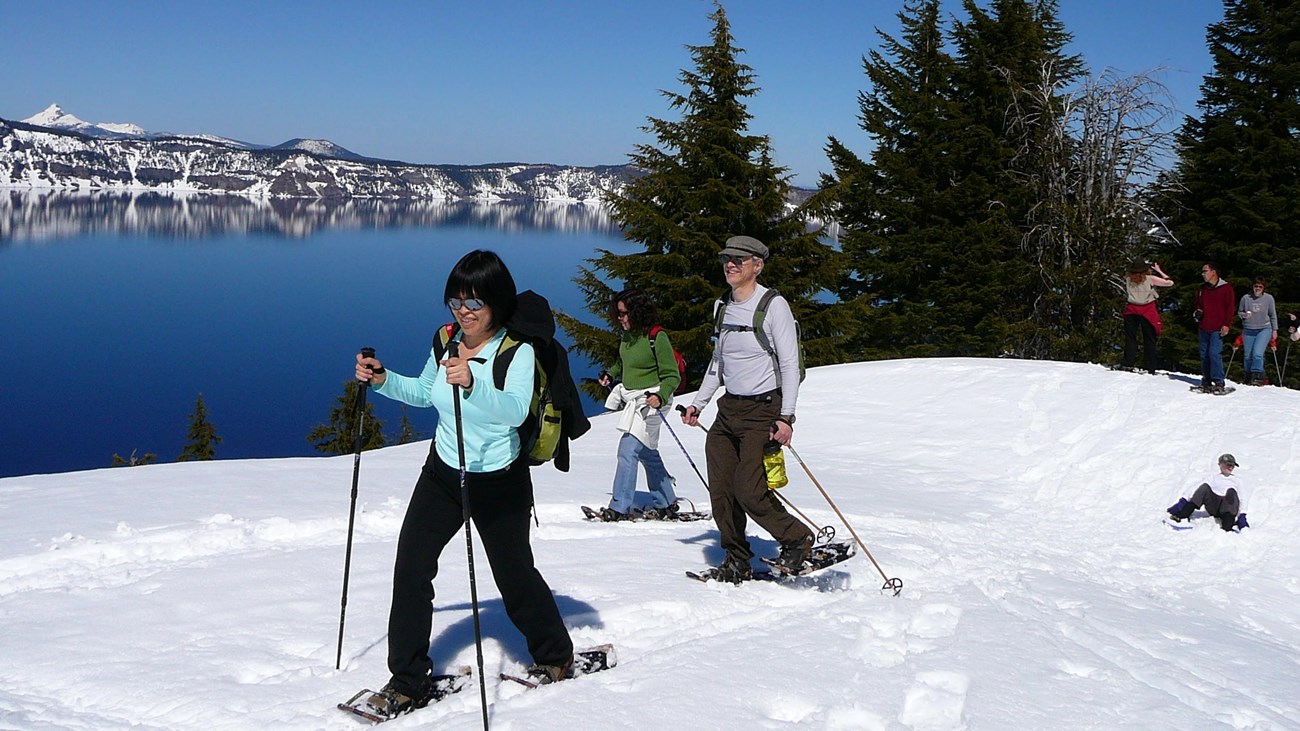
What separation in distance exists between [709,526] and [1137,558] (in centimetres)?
426

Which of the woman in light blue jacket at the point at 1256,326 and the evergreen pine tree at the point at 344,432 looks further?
the evergreen pine tree at the point at 344,432

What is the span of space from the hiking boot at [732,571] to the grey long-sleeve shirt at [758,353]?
116 centimetres

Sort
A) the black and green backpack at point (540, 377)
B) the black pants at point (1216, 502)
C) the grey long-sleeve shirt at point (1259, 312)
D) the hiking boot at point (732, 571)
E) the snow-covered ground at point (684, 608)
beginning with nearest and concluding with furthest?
the black and green backpack at point (540, 377)
the snow-covered ground at point (684, 608)
the hiking boot at point (732, 571)
the black pants at point (1216, 502)
the grey long-sleeve shirt at point (1259, 312)

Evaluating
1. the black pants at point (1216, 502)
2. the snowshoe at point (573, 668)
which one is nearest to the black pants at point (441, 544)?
the snowshoe at point (573, 668)

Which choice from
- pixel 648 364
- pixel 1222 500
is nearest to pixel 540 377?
pixel 648 364

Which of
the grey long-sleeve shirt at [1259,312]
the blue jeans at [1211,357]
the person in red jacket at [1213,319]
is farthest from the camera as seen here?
the grey long-sleeve shirt at [1259,312]

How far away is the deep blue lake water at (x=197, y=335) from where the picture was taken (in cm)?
6556

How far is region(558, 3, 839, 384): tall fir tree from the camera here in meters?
27.3

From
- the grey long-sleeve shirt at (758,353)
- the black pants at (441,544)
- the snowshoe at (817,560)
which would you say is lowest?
the snowshoe at (817,560)

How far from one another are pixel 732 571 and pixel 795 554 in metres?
0.49

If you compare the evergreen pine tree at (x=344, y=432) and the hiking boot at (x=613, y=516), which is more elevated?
the hiking boot at (x=613, y=516)

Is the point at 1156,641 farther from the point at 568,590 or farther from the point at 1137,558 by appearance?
the point at 568,590

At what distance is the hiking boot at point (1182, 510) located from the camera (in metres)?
9.58

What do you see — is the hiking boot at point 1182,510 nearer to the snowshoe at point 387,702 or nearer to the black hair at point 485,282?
the snowshoe at point 387,702
